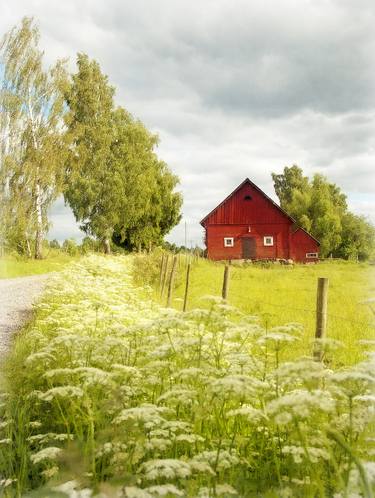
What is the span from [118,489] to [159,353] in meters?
0.93

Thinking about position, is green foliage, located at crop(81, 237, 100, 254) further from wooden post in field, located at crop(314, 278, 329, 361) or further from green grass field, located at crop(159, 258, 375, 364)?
wooden post in field, located at crop(314, 278, 329, 361)

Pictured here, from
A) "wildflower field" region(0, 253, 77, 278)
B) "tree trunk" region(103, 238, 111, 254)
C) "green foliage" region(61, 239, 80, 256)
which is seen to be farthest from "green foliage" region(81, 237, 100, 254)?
"wildflower field" region(0, 253, 77, 278)

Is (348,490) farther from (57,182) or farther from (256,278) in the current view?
(256,278)

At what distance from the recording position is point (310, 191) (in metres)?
3.47

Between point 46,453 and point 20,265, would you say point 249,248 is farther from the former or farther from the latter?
point 46,453

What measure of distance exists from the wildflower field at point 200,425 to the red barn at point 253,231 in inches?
26.5

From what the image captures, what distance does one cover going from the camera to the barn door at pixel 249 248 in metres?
4.08

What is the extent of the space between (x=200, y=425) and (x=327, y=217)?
1.35 metres

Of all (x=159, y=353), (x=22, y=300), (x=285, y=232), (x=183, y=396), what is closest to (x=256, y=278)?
(x=285, y=232)

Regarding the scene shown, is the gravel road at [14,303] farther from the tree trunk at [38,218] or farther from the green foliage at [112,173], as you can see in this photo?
the green foliage at [112,173]

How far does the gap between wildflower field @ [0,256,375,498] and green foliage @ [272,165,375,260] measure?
0.59 meters

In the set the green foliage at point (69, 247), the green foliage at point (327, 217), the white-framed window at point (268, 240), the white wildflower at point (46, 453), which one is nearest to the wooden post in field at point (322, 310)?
the white-framed window at point (268, 240)

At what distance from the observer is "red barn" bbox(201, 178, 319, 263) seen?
3893 millimetres

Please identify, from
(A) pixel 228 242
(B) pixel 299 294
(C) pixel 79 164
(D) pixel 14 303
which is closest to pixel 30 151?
(C) pixel 79 164
